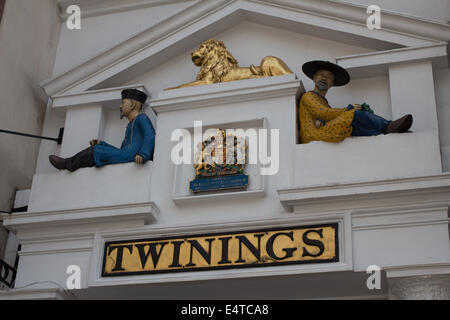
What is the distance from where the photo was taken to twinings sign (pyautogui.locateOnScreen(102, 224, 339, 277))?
30.2 feet

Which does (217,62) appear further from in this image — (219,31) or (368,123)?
(368,123)

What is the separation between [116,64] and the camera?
11.6m

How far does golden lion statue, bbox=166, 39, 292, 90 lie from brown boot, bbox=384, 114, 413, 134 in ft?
5.41

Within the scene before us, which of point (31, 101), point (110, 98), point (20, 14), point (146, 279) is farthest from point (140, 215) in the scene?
point (20, 14)

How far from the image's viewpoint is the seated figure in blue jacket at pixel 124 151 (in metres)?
10.5

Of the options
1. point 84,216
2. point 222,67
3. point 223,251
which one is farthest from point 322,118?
point 84,216

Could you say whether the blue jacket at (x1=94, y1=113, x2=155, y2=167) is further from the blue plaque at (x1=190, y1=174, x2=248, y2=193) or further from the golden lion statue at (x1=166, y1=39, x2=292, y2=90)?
the blue plaque at (x1=190, y1=174, x2=248, y2=193)

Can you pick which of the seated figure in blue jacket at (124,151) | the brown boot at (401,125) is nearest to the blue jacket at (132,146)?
the seated figure in blue jacket at (124,151)

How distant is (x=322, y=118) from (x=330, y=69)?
0.68 meters

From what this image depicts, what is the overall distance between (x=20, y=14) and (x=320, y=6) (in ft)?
14.0

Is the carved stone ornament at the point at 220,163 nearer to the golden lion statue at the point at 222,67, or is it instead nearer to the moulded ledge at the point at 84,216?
the moulded ledge at the point at 84,216

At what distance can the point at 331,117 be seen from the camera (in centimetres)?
986
